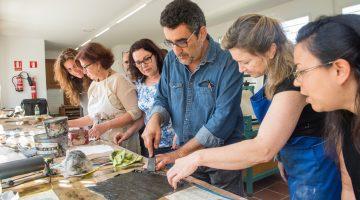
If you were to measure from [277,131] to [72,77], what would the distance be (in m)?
2.24

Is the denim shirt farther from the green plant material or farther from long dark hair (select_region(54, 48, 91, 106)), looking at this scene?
long dark hair (select_region(54, 48, 91, 106))

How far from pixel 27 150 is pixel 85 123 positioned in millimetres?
725

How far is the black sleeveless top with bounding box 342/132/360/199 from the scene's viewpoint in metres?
0.90

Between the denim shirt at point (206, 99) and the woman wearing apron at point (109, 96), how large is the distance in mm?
517

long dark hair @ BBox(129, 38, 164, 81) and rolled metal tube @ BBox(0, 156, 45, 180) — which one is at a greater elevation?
long dark hair @ BBox(129, 38, 164, 81)

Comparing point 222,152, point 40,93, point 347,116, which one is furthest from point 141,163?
point 40,93

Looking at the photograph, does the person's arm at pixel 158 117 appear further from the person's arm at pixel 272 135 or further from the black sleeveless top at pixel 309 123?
the black sleeveless top at pixel 309 123

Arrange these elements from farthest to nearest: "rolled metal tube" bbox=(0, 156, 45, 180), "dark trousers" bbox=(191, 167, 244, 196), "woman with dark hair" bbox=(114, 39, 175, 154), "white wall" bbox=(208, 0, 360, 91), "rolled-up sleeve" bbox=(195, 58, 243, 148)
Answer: "white wall" bbox=(208, 0, 360, 91) → "woman with dark hair" bbox=(114, 39, 175, 154) → "dark trousers" bbox=(191, 167, 244, 196) → "rolled-up sleeve" bbox=(195, 58, 243, 148) → "rolled metal tube" bbox=(0, 156, 45, 180)

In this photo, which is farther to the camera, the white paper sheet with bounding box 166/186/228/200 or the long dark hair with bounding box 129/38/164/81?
the long dark hair with bounding box 129/38/164/81

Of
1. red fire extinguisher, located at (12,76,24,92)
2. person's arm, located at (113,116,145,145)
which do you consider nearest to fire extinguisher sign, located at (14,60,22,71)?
red fire extinguisher, located at (12,76,24,92)

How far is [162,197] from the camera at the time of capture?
98cm

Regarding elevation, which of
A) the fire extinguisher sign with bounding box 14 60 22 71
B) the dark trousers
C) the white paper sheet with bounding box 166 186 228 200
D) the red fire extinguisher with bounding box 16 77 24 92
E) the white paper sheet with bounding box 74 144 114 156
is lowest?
the dark trousers

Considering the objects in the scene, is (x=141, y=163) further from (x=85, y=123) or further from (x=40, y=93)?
(x=40, y=93)

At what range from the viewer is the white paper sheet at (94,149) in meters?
1.64
